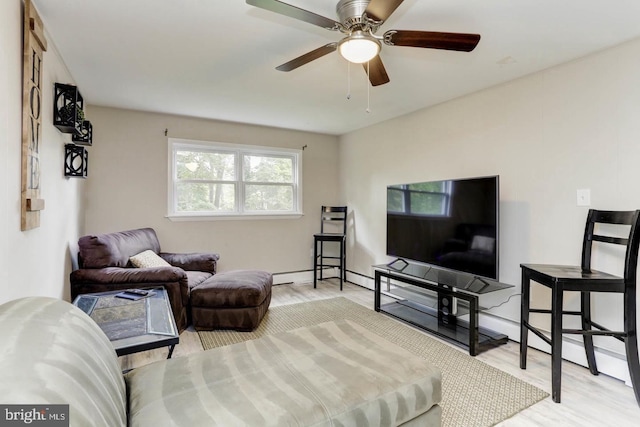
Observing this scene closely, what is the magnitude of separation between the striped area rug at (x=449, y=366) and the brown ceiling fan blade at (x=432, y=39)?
6.87 ft

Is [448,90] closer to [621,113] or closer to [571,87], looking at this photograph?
[571,87]

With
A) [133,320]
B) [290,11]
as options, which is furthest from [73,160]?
[290,11]

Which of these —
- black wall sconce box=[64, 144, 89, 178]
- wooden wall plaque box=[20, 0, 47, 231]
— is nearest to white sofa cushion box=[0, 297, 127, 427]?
wooden wall plaque box=[20, 0, 47, 231]

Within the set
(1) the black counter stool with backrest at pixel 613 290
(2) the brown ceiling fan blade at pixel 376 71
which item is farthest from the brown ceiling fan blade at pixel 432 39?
(1) the black counter stool with backrest at pixel 613 290

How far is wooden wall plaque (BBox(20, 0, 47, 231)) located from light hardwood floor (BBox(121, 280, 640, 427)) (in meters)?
1.40

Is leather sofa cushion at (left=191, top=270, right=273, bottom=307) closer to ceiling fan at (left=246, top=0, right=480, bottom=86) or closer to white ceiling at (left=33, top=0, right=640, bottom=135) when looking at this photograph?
white ceiling at (left=33, top=0, right=640, bottom=135)

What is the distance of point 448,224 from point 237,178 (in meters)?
2.97

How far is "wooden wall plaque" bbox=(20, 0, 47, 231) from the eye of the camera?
1632mm

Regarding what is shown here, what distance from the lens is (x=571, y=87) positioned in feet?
8.18

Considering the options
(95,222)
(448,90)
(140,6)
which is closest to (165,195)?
(95,222)

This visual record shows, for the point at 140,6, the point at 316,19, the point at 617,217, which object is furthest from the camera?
the point at 617,217

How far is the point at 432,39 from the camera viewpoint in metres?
1.69

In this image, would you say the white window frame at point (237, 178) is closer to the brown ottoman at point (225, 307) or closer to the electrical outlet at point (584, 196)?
the brown ottoman at point (225, 307)

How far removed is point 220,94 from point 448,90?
2.35 meters
